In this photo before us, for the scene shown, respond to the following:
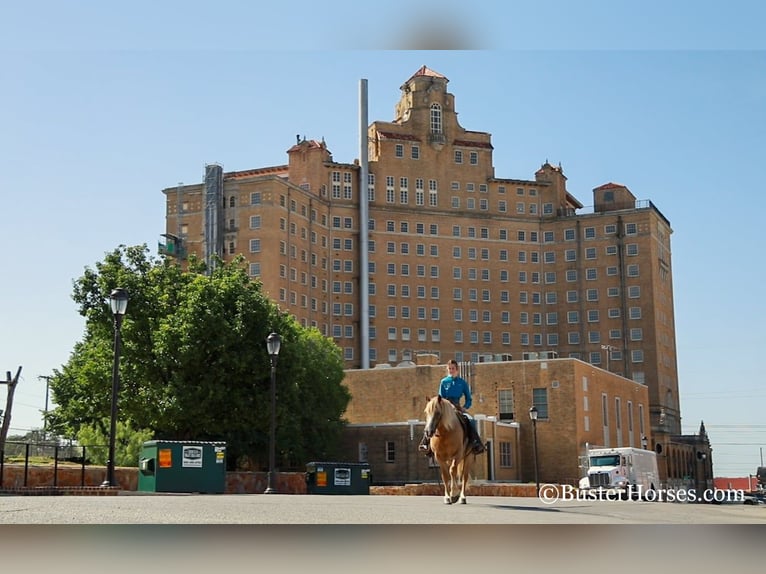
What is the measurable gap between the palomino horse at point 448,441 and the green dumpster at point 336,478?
19674 mm

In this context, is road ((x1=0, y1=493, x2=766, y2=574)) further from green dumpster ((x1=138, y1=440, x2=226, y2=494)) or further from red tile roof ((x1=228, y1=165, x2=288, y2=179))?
red tile roof ((x1=228, y1=165, x2=288, y2=179))

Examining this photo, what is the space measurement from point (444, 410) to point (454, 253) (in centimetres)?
12235

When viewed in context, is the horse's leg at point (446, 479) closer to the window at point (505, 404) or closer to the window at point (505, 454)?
the window at point (505, 454)

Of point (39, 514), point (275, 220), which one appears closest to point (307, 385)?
point (39, 514)

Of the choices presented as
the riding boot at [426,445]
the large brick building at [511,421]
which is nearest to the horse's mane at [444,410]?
the riding boot at [426,445]

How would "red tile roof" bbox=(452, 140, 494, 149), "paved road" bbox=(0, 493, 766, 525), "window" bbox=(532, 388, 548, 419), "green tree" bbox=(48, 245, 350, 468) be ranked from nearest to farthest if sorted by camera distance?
"paved road" bbox=(0, 493, 766, 525)
"green tree" bbox=(48, 245, 350, 468)
"window" bbox=(532, 388, 548, 419)
"red tile roof" bbox=(452, 140, 494, 149)

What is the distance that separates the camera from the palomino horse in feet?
54.2

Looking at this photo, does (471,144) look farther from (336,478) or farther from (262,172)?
(336,478)

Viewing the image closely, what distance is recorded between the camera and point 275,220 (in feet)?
395

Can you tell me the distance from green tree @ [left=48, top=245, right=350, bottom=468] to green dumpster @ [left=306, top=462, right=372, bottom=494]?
15.7 meters

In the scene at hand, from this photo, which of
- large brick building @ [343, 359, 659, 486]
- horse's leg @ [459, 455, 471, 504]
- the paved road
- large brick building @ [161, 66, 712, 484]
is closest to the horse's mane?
horse's leg @ [459, 455, 471, 504]

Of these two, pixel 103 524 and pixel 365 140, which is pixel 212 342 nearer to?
pixel 103 524

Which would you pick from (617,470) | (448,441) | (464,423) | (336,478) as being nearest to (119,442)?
(336,478)

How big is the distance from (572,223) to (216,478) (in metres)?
115
